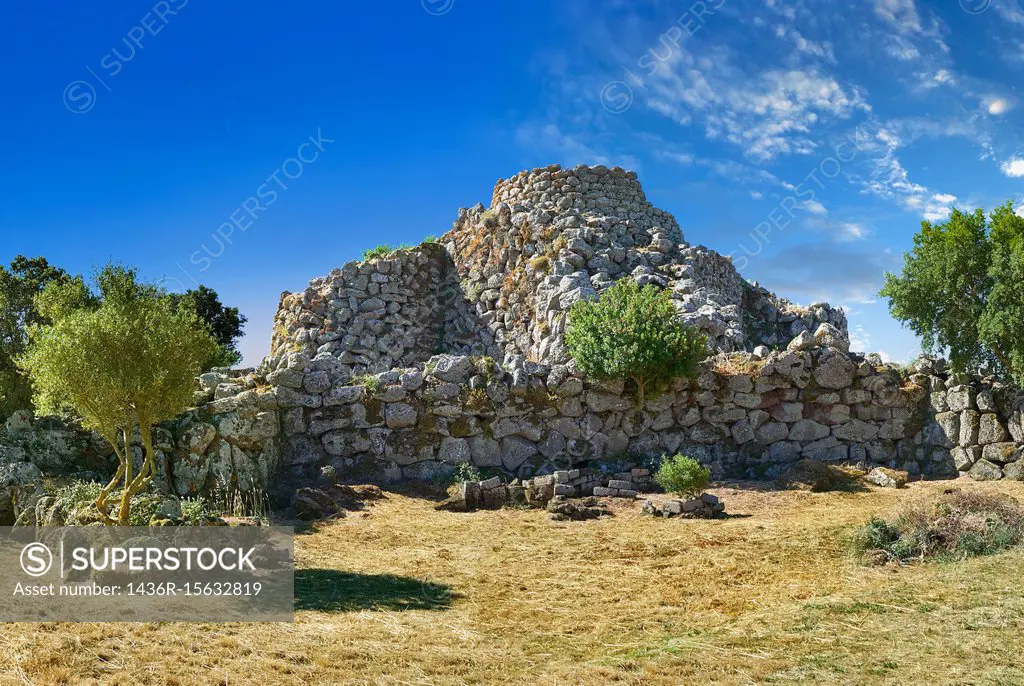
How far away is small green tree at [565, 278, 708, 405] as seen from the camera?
14.9 metres

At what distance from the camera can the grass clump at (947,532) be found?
8133mm

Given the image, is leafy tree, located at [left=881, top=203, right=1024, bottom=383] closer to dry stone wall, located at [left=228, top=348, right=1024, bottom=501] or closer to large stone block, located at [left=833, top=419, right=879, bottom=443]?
dry stone wall, located at [left=228, top=348, right=1024, bottom=501]

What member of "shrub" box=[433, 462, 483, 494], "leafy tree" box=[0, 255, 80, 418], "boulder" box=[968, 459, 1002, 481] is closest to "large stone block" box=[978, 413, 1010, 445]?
"boulder" box=[968, 459, 1002, 481]

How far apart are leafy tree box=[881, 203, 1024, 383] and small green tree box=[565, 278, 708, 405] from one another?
210 inches

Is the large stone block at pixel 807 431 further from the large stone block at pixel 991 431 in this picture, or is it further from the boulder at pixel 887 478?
the large stone block at pixel 991 431

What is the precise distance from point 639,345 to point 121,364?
9776 mm

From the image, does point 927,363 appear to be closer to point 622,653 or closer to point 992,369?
point 992,369

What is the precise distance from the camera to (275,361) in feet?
50.6

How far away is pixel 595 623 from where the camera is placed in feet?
21.6

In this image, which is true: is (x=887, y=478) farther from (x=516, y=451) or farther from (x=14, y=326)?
(x=14, y=326)

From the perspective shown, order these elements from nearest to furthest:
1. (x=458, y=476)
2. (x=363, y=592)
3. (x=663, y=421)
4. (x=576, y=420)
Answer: (x=363, y=592)
(x=458, y=476)
(x=576, y=420)
(x=663, y=421)

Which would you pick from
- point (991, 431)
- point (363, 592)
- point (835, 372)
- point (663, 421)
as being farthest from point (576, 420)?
point (991, 431)

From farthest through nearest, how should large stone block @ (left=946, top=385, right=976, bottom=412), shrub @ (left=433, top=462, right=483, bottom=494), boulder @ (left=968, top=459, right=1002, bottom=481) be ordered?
large stone block @ (left=946, top=385, right=976, bottom=412) < boulder @ (left=968, top=459, right=1002, bottom=481) < shrub @ (left=433, top=462, right=483, bottom=494)

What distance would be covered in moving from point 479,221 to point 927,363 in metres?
15.9
